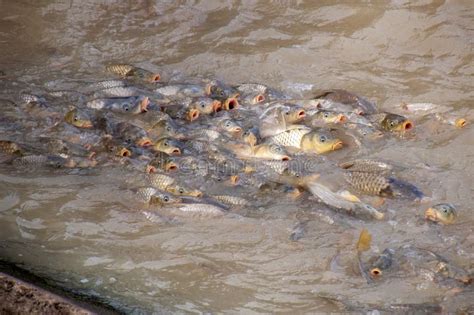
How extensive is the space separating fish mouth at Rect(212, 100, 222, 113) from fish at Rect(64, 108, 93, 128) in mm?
1166

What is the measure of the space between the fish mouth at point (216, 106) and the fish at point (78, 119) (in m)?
1.17

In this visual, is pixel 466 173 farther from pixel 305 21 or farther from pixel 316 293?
pixel 305 21

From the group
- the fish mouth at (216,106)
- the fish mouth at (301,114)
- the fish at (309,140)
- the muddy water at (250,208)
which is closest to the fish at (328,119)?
the fish mouth at (301,114)

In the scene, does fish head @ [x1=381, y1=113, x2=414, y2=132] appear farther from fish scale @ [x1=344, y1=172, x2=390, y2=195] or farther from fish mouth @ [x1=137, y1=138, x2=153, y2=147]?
fish mouth @ [x1=137, y1=138, x2=153, y2=147]

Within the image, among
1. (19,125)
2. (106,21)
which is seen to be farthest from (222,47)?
(19,125)

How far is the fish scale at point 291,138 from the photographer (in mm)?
6250

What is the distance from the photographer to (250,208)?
5402 mm

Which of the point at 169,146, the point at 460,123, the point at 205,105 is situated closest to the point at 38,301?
the point at 169,146

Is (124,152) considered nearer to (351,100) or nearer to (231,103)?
(231,103)

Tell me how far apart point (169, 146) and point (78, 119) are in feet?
3.48

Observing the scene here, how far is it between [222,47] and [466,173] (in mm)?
3588

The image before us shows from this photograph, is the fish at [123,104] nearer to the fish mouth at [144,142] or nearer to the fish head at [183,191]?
the fish mouth at [144,142]

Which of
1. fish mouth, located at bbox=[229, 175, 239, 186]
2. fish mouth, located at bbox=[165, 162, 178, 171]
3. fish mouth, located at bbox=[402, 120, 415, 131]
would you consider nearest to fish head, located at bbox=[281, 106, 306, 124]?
fish mouth, located at bbox=[402, 120, 415, 131]

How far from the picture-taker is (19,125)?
6.70 metres
